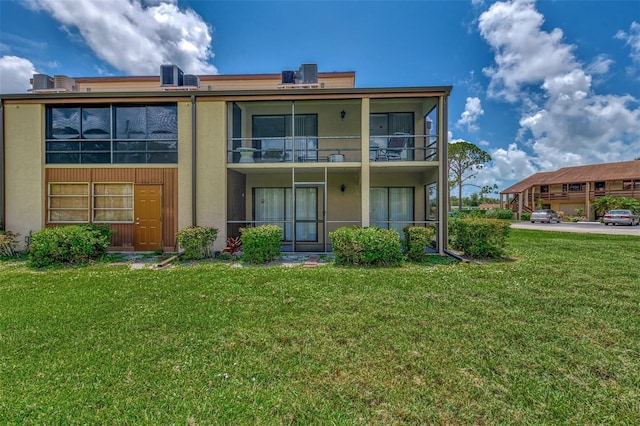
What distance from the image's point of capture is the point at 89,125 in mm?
10016

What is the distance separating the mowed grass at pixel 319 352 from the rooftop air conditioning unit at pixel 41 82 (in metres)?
9.23

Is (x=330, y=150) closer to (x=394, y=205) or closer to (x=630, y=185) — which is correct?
(x=394, y=205)

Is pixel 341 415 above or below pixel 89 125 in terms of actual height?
below

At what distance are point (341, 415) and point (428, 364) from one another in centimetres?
123

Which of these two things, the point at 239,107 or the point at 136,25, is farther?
the point at 136,25

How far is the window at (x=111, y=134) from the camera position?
9.88 meters

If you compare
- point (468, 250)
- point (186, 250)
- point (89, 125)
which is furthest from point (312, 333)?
point (89, 125)

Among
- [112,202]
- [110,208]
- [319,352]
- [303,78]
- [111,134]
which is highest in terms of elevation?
[303,78]

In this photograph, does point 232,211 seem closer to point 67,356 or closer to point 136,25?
point 67,356

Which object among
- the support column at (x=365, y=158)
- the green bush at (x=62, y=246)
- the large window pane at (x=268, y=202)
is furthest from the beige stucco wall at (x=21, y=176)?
the support column at (x=365, y=158)

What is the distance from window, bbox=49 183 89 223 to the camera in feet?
32.6

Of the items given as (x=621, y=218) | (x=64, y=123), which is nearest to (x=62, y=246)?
(x=64, y=123)

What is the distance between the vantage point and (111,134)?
391 inches

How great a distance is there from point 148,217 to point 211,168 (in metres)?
2.80
